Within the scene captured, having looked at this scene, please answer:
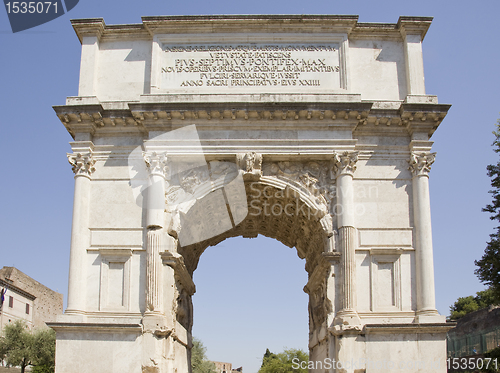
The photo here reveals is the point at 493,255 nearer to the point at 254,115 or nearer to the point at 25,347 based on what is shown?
the point at 254,115

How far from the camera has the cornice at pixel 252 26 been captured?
16641 mm

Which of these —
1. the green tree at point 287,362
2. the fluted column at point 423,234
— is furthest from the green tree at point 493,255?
the green tree at point 287,362

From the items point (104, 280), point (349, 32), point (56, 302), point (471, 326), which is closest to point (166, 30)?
point (349, 32)

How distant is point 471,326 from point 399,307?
2295 cm

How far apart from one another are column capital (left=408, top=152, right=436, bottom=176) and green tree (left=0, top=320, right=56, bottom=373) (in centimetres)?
2660

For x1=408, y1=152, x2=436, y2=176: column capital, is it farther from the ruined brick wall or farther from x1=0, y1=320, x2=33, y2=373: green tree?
the ruined brick wall

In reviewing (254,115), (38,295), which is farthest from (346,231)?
(38,295)

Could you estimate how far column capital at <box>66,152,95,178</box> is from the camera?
15695mm

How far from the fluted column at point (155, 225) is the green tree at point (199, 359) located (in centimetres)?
2512

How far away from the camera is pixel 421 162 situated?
50.9ft

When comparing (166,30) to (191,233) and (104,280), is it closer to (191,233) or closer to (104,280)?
(191,233)

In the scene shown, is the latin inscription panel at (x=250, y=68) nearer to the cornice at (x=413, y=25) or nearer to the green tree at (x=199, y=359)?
the cornice at (x=413, y=25)

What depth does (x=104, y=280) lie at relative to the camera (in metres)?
15.0

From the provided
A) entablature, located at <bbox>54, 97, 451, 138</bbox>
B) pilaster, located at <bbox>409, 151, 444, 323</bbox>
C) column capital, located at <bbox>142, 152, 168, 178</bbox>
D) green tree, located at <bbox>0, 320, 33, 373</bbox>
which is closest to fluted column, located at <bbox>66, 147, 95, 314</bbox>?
entablature, located at <bbox>54, 97, 451, 138</bbox>
